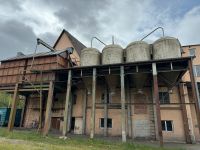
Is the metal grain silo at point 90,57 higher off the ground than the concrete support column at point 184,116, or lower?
higher

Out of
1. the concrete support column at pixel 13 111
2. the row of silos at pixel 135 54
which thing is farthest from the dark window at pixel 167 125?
the concrete support column at pixel 13 111

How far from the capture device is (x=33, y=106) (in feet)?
70.6

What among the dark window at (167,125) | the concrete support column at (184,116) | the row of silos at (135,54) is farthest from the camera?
the dark window at (167,125)

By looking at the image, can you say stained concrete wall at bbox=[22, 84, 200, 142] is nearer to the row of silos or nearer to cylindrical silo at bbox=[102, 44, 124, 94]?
the row of silos

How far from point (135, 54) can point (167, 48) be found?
8.48ft

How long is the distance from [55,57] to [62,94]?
5331 mm

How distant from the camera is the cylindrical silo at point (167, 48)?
43.9 ft

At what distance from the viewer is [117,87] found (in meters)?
17.7

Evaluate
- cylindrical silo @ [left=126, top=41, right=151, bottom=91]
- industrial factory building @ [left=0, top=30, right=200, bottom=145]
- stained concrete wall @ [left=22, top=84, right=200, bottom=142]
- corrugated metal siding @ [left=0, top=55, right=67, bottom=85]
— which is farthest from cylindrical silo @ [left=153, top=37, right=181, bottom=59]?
corrugated metal siding @ [left=0, top=55, right=67, bottom=85]

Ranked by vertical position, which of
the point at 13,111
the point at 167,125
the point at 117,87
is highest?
the point at 117,87

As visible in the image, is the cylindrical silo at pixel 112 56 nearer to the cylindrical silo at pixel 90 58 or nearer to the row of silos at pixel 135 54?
the row of silos at pixel 135 54

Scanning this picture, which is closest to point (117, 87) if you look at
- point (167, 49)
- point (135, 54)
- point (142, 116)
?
point (142, 116)

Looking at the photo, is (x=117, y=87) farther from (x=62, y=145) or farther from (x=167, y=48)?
(x=62, y=145)

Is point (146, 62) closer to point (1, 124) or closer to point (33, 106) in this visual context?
point (33, 106)
